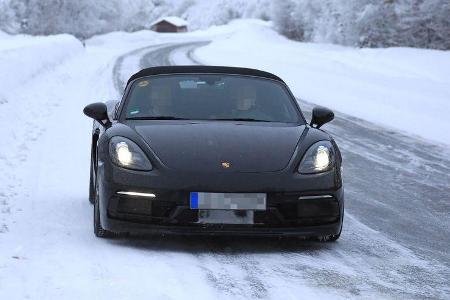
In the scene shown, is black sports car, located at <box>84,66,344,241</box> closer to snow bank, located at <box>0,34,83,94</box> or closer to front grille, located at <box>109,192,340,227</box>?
front grille, located at <box>109,192,340,227</box>

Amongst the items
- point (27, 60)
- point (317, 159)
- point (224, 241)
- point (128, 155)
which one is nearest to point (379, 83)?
point (27, 60)

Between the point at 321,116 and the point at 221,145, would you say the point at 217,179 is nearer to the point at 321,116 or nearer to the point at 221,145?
the point at 221,145

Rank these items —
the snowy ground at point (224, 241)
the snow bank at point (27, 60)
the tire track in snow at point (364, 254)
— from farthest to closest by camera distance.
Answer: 1. the snow bank at point (27, 60)
2. the tire track in snow at point (364, 254)
3. the snowy ground at point (224, 241)

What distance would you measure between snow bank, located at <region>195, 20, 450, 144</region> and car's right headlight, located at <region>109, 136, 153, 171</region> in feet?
26.8

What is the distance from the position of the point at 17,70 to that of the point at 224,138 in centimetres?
1645

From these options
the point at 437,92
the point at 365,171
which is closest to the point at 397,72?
the point at 437,92

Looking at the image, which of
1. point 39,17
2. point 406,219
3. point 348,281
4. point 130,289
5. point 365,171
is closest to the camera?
point 130,289

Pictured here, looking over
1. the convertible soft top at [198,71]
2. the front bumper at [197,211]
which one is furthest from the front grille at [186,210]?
the convertible soft top at [198,71]

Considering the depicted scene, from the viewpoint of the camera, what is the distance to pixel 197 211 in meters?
5.41

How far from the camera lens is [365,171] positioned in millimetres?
9688

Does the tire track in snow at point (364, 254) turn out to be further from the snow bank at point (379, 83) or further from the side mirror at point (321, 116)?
the snow bank at point (379, 83)

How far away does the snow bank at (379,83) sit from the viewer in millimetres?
16156

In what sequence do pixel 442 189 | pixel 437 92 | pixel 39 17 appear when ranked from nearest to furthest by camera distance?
pixel 442 189
pixel 437 92
pixel 39 17

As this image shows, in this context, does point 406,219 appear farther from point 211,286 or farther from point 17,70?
point 17,70
